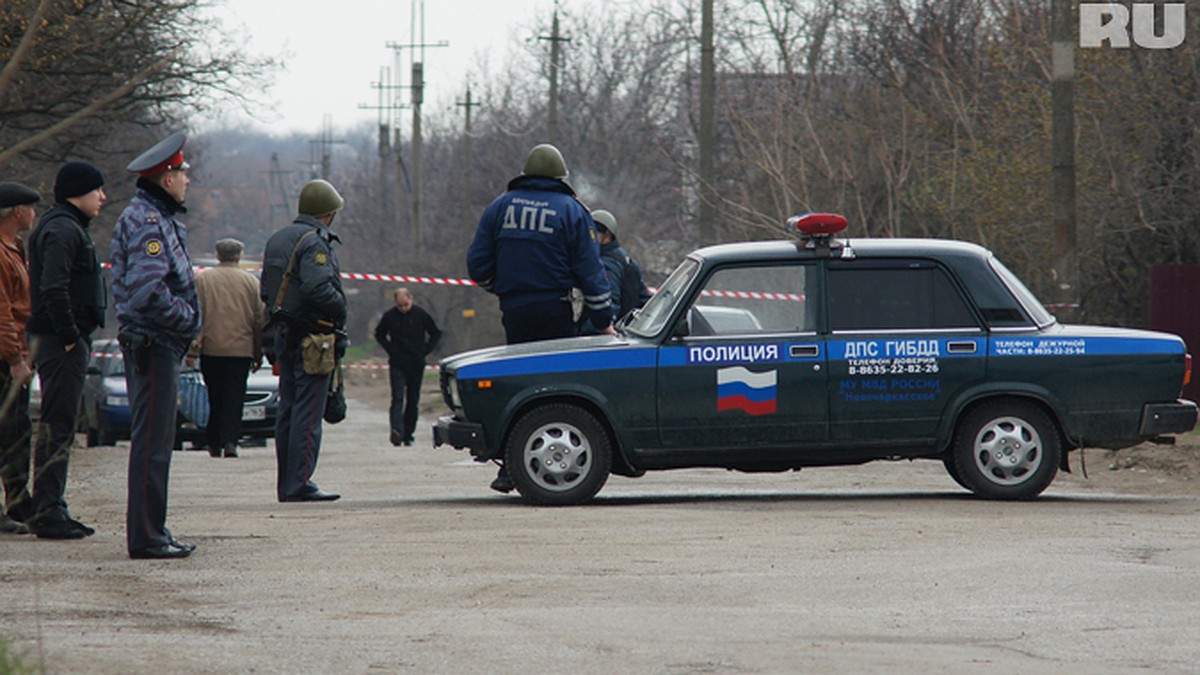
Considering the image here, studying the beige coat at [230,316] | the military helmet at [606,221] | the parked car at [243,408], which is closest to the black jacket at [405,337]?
the parked car at [243,408]

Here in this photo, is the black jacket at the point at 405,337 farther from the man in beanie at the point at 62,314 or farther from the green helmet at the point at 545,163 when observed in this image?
the man in beanie at the point at 62,314

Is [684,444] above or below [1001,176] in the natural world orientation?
below

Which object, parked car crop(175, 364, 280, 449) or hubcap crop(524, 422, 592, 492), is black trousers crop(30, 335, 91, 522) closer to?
hubcap crop(524, 422, 592, 492)

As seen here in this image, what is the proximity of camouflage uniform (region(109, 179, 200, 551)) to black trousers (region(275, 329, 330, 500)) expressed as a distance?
2764 millimetres

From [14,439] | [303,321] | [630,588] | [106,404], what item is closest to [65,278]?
[14,439]

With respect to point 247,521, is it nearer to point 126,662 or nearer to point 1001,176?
point 126,662

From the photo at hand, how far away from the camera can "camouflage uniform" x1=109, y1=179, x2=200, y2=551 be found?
8.57 m

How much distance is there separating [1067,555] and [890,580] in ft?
3.86

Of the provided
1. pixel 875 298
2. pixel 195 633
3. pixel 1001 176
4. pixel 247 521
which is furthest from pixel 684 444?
pixel 1001 176

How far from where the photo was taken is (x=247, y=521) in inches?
411

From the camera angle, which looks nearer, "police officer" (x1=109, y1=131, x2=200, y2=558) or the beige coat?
"police officer" (x1=109, y1=131, x2=200, y2=558)

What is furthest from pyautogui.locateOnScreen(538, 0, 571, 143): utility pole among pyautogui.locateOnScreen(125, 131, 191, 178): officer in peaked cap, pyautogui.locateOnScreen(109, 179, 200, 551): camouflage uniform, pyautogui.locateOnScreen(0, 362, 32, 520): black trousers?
pyautogui.locateOnScreen(109, 179, 200, 551): camouflage uniform

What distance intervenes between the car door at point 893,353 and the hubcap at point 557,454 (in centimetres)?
152

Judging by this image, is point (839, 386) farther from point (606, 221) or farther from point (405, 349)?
point (405, 349)
